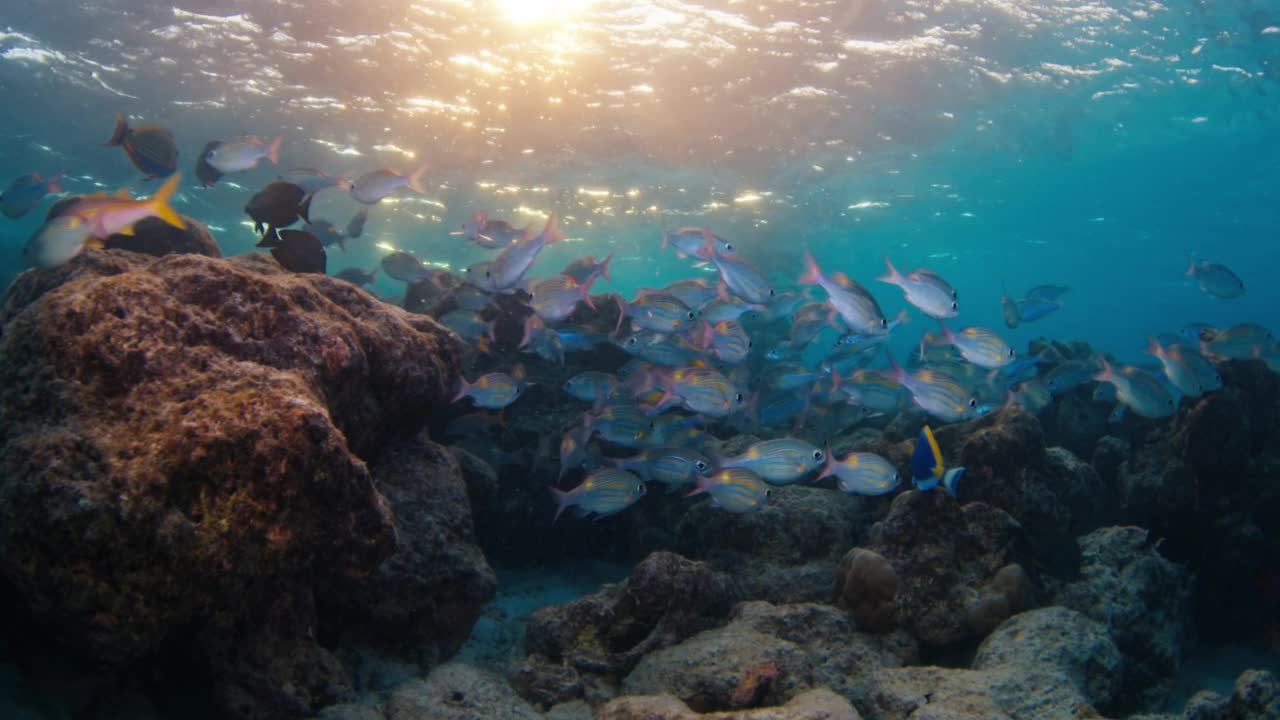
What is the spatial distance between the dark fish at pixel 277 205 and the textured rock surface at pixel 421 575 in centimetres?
256

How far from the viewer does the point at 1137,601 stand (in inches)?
202

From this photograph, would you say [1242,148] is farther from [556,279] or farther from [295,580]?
[295,580]

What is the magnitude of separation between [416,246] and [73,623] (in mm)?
32500

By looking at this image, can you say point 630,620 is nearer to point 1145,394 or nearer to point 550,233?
point 550,233

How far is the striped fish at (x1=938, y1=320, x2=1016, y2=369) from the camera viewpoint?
19.9 feet

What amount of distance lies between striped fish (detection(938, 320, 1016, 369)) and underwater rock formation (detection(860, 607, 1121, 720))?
2645 millimetres

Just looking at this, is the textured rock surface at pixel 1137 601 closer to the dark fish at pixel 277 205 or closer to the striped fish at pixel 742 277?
the striped fish at pixel 742 277

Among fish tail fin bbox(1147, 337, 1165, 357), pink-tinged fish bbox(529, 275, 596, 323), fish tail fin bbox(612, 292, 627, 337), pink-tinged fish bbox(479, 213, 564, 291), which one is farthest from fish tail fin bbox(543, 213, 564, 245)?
fish tail fin bbox(1147, 337, 1165, 357)

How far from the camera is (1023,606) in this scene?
4.71 m

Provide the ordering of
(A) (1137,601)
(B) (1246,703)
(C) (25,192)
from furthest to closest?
1. (C) (25,192)
2. (A) (1137,601)
3. (B) (1246,703)

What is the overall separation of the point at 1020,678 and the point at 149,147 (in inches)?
388

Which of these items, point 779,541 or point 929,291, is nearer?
point 929,291

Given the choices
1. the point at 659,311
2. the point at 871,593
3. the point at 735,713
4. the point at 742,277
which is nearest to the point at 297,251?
the point at 659,311

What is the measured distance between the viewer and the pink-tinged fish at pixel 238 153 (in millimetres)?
6898
